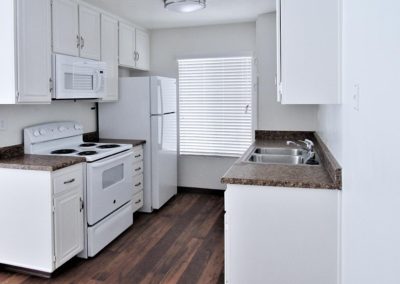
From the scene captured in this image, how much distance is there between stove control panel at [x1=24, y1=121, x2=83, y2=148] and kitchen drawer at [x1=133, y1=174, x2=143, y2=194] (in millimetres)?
814

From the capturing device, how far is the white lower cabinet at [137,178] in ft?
13.1

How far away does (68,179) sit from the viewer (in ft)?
9.07

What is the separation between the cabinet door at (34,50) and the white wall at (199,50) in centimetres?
216

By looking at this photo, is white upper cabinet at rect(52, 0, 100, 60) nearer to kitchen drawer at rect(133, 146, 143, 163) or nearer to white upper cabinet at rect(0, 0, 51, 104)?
white upper cabinet at rect(0, 0, 51, 104)

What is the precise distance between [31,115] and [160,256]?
1.76 m

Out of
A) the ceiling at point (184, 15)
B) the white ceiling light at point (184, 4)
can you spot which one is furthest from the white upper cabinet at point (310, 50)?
the ceiling at point (184, 15)

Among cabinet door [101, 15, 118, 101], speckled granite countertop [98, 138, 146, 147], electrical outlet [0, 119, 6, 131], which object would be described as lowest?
speckled granite countertop [98, 138, 146, 147]

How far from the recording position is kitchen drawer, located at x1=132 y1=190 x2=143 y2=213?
13.0 feet

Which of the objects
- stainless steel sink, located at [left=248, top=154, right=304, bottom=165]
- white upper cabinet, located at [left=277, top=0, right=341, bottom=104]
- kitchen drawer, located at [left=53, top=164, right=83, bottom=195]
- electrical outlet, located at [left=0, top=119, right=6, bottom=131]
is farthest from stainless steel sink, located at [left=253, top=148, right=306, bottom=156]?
electrical outlet, located at [left=0, top=119, right=6, bottom=131]

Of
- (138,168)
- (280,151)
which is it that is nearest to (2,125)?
(138,168)

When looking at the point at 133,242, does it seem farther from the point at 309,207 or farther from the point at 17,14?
the point at 17,14

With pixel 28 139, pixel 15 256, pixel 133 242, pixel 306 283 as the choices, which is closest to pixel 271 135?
pixel 133 242

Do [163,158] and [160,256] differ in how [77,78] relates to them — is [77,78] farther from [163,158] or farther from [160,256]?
[160,256]

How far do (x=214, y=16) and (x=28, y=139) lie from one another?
2552 mm
